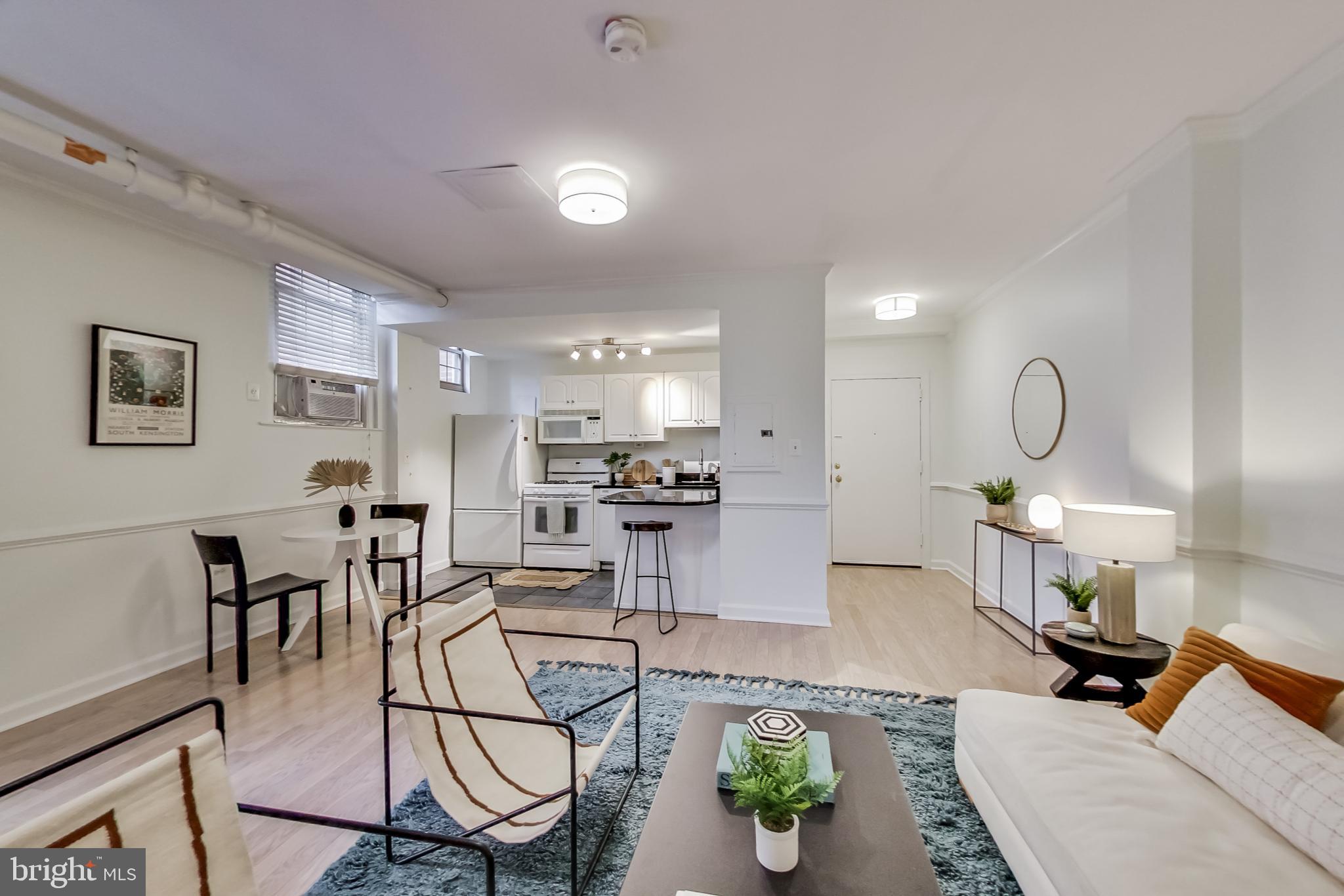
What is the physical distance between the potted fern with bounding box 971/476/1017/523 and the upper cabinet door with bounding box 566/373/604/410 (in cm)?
405

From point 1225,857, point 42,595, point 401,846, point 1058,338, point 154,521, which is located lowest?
point 401,846

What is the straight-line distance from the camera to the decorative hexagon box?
143cm

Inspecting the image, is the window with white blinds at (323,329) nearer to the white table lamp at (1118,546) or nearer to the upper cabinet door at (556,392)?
the upper cabinet door at (556,392)

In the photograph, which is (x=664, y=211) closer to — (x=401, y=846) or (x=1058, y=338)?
(x=1058, y=338)

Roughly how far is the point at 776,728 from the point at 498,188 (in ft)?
9.04

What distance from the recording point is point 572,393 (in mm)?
6289

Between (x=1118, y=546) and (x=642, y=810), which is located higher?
(x=1118, y=546)

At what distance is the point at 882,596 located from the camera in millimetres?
4660

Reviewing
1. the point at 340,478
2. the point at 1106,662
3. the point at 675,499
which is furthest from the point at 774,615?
the point at 340,478

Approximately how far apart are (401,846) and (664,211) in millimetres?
3139

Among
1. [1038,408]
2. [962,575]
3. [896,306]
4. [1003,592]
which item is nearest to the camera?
[1038,408]

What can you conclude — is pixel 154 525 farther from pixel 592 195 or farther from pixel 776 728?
pixel 776 728

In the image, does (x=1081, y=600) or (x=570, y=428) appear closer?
(x=1081, y=600)

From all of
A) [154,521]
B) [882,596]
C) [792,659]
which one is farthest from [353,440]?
[882,596]
